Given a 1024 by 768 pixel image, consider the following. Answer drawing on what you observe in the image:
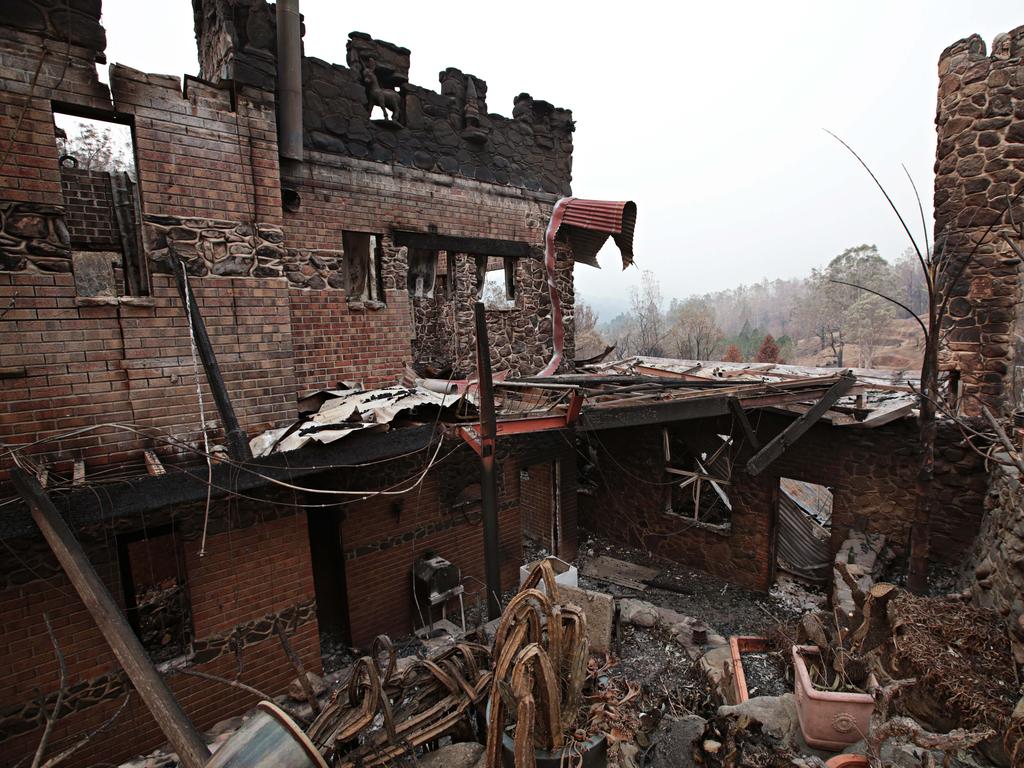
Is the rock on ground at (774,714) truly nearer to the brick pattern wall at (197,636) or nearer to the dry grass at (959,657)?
the dry grass at (959,657)

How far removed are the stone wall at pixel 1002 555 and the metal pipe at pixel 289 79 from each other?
789 centimetres

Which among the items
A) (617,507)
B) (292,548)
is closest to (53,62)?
(292,548)

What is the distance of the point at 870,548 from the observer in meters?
7.92

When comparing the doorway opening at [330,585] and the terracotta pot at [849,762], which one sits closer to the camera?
the terracotta pot at [849,762]

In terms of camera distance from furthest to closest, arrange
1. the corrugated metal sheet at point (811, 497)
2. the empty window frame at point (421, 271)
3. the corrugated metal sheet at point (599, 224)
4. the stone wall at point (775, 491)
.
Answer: the corrugated metal sheet at point (811, 497) → the corrugated metal sheet at point (599, 224) → the empty window frame at point (421, 271) → the stone wall at point (775, 491)

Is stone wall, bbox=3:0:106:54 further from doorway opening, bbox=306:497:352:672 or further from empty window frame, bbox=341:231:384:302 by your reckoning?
doorway opening, bbox=306:497:352:672

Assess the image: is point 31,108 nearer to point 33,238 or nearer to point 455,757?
point 33,238

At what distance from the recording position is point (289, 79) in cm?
559

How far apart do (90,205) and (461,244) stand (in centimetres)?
672

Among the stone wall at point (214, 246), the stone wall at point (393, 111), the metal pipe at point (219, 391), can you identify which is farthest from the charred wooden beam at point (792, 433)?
the stone wall at point (214, 246)

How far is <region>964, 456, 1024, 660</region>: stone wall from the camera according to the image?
4.22 metres

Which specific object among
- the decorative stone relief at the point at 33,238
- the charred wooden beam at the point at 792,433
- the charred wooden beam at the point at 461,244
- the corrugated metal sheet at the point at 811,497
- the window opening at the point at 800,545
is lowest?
the corrugated metal sheet at the point at 811,497

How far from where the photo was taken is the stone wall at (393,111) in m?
5.38

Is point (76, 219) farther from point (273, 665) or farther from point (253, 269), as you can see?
point (273, 665)
